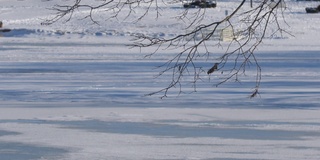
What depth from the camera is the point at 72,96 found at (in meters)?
19.5

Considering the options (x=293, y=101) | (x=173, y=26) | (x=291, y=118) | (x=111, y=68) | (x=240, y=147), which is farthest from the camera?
(x=173, y=26)

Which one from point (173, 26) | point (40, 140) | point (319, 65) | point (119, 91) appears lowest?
point (173, 26)

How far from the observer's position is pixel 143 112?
55.1 feet

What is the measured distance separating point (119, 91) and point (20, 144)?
25.2 ft

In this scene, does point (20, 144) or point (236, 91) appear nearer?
point (20, 144)

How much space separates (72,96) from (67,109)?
235cm

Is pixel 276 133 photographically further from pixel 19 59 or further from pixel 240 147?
pixel 19 59

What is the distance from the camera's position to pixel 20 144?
1292 centimetres

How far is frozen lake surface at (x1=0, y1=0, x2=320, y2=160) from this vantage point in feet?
41.4

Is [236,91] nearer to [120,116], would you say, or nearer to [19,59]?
[120,116]

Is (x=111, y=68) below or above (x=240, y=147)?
below

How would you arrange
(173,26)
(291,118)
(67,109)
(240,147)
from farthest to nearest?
(173,26)
(67,109)
(291,118)
(240,147)

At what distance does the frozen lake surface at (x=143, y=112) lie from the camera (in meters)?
12.6

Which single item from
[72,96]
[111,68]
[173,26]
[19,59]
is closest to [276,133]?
[72,96]
